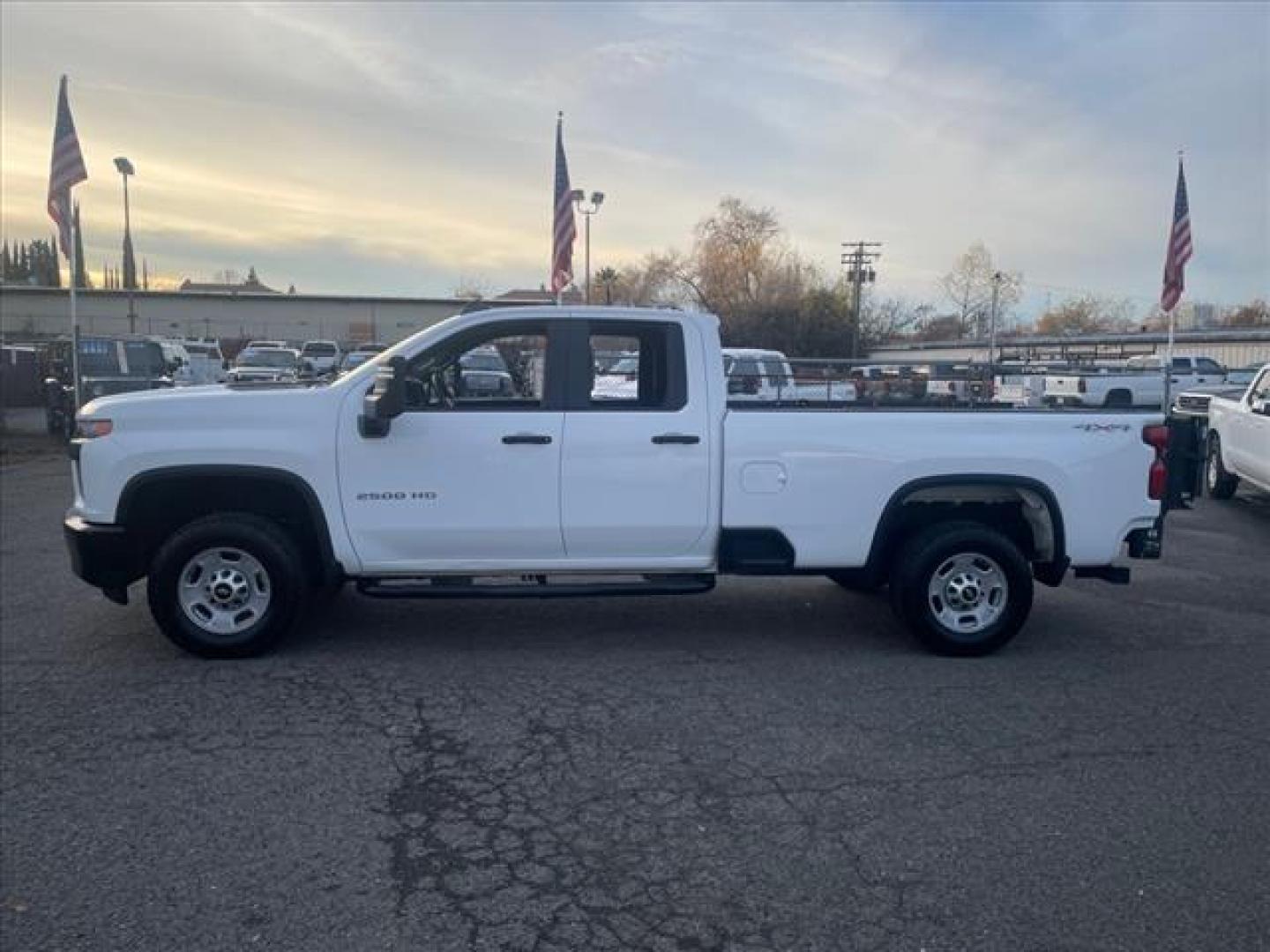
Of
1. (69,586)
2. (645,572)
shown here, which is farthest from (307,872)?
(69,586)

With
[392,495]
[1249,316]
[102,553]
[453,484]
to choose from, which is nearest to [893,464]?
[453,484]

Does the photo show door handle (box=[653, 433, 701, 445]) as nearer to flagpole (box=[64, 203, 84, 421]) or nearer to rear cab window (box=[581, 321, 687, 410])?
rear cab window (box=[581, 321, 687, 410])

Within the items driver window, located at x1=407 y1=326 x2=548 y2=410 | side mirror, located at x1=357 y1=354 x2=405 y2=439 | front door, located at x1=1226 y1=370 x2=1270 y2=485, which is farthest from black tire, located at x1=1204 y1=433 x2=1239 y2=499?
side mirror, located at x1=357 y1=354 x2=405 y2=439

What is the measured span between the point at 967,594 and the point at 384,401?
3.59m

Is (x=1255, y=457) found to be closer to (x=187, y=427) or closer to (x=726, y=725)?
(x=726, y=725)

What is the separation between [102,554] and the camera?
5871 mm

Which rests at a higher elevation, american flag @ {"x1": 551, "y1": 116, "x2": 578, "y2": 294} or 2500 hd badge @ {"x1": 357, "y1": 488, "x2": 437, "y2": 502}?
american flag @ {"x1": 551, "y1": 116, "x2": 578, "y2": 294}

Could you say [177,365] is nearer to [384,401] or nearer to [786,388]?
[786,388]

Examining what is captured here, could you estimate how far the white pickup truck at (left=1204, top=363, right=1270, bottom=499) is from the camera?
11305mm

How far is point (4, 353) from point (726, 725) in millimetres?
23142

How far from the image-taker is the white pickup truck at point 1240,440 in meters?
11.3

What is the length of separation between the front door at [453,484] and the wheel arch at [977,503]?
6.40 feet

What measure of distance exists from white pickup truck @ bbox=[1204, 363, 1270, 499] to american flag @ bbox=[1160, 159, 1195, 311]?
10.5 m

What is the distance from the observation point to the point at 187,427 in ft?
19.0
